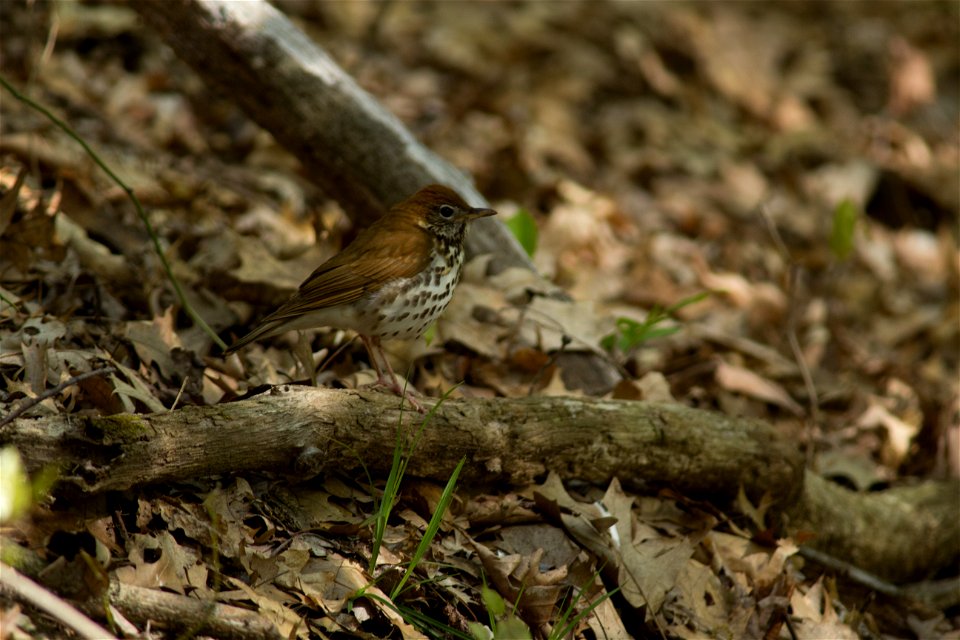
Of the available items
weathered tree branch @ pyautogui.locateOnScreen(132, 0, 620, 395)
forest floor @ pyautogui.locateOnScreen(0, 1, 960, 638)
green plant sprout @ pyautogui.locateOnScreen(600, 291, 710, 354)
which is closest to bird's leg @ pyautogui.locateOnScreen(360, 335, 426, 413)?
forest floor @ pyautogui.locateOnScreen(0, 1, 960, 638)

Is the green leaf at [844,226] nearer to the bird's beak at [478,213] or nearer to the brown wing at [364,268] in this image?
the bird's beak at [478,213]

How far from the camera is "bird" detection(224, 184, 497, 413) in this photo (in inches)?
Answer: 157

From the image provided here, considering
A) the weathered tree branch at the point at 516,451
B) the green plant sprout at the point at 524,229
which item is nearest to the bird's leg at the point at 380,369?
the weathered tree branch at the point at 516,451

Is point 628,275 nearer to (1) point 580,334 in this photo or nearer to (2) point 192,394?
(1) point 580,334

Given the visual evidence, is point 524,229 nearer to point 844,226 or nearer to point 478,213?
point 478,213

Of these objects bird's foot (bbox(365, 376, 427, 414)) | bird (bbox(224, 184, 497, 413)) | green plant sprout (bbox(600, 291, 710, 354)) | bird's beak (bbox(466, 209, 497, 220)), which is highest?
bird's beak (bbox(466, 209, 497, 220))

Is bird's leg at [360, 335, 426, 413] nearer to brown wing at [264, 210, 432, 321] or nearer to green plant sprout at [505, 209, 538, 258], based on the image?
brown wing at [264, 210, 432, 321]

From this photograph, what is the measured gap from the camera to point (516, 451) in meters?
3.81

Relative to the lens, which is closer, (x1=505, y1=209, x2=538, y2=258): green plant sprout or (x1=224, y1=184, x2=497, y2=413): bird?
(x1=224, y1=184, x2=497, y2=413): bird

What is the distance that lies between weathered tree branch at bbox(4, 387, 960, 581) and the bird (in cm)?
53

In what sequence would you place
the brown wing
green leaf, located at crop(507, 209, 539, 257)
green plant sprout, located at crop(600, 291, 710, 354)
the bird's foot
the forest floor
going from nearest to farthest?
the forest floor
the bird's foot
the brown wing
green plant sprout, located at crop(600, 291, 710, 354)
green leaf, located at crop(507, 209, 539, 257)

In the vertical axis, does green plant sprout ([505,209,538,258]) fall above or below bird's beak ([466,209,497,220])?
below

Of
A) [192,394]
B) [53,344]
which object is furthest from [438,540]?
[53,344]

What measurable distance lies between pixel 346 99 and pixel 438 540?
249 cm
